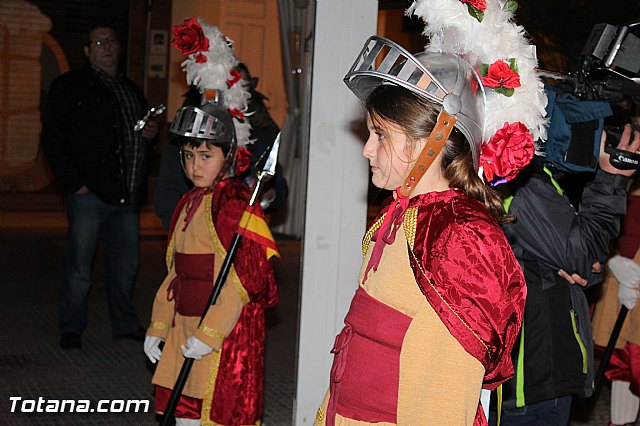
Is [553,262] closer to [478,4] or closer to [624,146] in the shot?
[624,146]

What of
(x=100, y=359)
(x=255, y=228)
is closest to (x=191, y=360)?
(x=255, y=228)

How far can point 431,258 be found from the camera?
2.07 meters

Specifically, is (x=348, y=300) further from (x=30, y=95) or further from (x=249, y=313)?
(x=30, y=95)

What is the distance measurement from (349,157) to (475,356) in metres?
1.93

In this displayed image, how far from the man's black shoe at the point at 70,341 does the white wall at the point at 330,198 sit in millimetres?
2424

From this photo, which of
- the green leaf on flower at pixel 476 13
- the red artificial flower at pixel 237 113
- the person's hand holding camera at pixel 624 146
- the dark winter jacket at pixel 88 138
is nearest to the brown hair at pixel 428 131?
the green leaf on flower at pixel 476 13

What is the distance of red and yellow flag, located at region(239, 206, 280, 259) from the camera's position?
350 centimetres

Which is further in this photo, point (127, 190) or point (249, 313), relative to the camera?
point (127, 190)

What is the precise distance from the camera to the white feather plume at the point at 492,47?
2.26m

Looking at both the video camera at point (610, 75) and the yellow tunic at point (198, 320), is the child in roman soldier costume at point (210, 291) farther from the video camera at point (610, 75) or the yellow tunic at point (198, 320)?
the video camera at point (610, 75)

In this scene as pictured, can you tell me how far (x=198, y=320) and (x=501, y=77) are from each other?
179 cm

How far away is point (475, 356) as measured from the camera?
6.61ft

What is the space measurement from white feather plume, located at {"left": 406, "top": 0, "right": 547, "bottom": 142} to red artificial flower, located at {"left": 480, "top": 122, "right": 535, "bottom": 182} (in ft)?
0.09

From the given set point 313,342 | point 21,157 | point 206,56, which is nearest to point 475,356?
point 313,342
